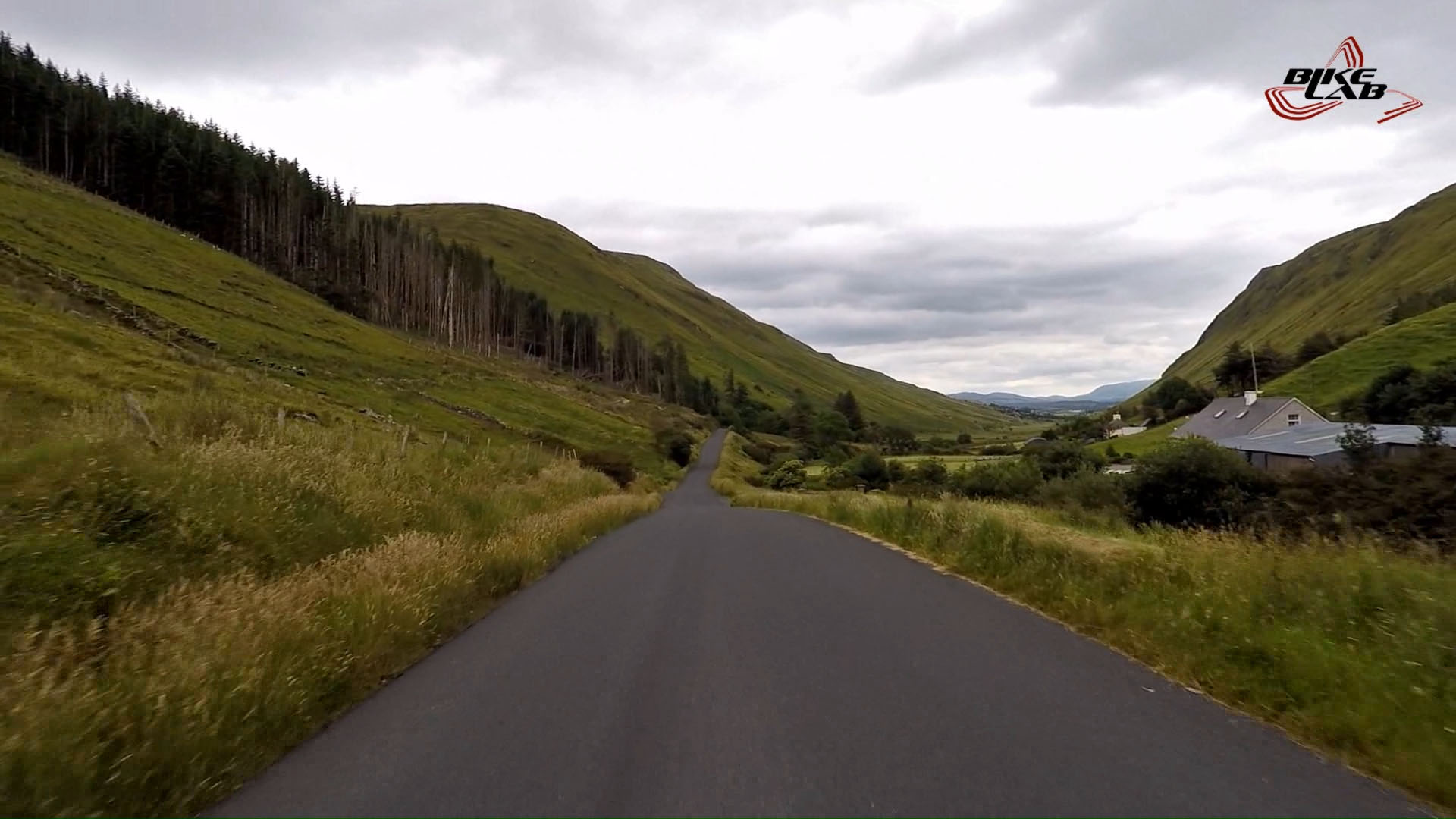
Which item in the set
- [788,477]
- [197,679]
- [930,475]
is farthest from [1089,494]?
[788,477]

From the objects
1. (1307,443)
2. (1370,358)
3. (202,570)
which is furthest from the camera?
(1370,358)

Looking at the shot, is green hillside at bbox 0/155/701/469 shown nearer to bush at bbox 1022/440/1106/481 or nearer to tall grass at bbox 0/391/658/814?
tall grass at bbox 0/391/658/814

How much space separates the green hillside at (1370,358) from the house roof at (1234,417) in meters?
5.75

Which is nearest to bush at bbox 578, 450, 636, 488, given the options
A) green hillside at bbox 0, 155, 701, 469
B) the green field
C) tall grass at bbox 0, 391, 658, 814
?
green hillside at bbox 0, 155, 701, 469

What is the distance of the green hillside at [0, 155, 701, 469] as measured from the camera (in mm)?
24942

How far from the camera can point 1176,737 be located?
5.02 meters

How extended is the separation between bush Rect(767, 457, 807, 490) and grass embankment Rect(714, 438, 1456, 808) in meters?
60.0

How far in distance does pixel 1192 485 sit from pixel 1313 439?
32631 millimetres

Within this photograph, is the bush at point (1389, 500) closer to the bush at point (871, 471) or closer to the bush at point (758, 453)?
the bush at point (871, 471)

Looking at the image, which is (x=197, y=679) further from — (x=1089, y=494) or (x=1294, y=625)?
(x=1089, y=494)

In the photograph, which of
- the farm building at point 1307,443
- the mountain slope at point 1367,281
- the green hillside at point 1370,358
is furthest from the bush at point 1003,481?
the mountain slope at point 1367,281

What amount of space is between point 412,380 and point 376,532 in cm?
4794

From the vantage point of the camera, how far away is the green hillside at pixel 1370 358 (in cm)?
7438

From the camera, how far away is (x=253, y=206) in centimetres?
8838
